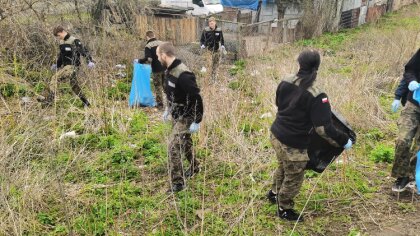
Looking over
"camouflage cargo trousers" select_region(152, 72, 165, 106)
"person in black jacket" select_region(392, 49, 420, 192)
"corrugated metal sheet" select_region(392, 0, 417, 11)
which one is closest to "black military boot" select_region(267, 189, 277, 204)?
"person in black jacket" select_region(392, 49, 420, 192)

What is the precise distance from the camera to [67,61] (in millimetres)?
6602

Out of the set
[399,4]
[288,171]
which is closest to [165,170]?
[288,171]

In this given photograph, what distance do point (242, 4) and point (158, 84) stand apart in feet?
43.2

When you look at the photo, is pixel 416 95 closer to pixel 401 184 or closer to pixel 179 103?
pixel 401 184

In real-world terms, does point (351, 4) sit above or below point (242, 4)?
above

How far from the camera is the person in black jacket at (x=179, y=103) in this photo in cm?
384

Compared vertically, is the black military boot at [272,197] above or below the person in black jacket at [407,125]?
below

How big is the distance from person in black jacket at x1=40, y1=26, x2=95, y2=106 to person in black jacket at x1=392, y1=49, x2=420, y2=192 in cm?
488

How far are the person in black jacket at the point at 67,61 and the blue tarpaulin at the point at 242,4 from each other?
13.4m

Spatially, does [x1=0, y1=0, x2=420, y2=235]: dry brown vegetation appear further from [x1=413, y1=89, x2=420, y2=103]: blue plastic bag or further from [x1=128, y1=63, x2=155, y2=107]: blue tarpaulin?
[x1=413, y1=89, x2=420, y2=103]: blue plastic bag

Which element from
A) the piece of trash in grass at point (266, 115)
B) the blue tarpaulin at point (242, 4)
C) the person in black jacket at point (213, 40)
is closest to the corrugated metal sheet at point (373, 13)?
the blue tarpaulin at point (242, 4)

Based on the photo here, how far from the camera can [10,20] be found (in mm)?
7504

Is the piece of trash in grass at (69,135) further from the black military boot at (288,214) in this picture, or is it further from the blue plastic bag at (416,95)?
the blue plastic bag at (416,95)

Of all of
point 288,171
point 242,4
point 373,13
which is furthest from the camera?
point 373,13
